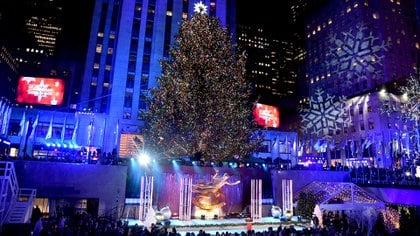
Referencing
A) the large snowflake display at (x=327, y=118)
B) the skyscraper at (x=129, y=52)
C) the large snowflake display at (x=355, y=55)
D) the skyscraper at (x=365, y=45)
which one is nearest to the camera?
the skyscraper at (x=129, y=52)

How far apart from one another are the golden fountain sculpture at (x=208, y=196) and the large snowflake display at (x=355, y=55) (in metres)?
56.8

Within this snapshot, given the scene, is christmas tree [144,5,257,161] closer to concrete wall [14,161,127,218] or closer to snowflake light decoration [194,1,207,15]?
snowflake light decoration [194,1,207,15]

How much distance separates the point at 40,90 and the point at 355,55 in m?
65.5

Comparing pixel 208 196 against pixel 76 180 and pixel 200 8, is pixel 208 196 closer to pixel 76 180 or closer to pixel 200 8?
pixel 76 180

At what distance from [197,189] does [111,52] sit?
40853 mm

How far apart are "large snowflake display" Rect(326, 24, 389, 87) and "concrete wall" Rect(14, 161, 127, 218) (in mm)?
61581

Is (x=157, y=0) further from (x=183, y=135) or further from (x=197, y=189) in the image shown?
(x=197, y=189)

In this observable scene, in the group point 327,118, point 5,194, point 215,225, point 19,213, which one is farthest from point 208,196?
point 327,118

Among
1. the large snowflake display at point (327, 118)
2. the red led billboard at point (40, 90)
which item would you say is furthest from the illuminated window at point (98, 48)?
the large snowflake display at point (327, 118)

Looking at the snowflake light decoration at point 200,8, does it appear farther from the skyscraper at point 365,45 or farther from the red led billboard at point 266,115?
the skyscraper at point 365,45

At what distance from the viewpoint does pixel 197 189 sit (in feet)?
68.5

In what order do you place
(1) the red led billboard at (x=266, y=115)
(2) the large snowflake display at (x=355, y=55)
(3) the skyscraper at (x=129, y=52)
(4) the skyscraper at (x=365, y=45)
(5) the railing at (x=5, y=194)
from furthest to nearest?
1. (2) the large snowflake display at (x=355, y=55)
2. (4) the skyscraper at (x=365, y=45)
3. (1) the red led billboard at (x=266, y=115)
4. (3) the skyscraper at (x=129, y=52)
5. (5) the railing at (x=5, y=194)

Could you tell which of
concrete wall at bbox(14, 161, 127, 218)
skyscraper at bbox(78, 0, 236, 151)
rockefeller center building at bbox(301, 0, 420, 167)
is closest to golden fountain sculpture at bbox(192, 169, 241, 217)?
concrete wall at bbox(14, 161, 127, 218)

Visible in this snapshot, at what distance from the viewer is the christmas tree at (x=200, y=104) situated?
2539 cm
